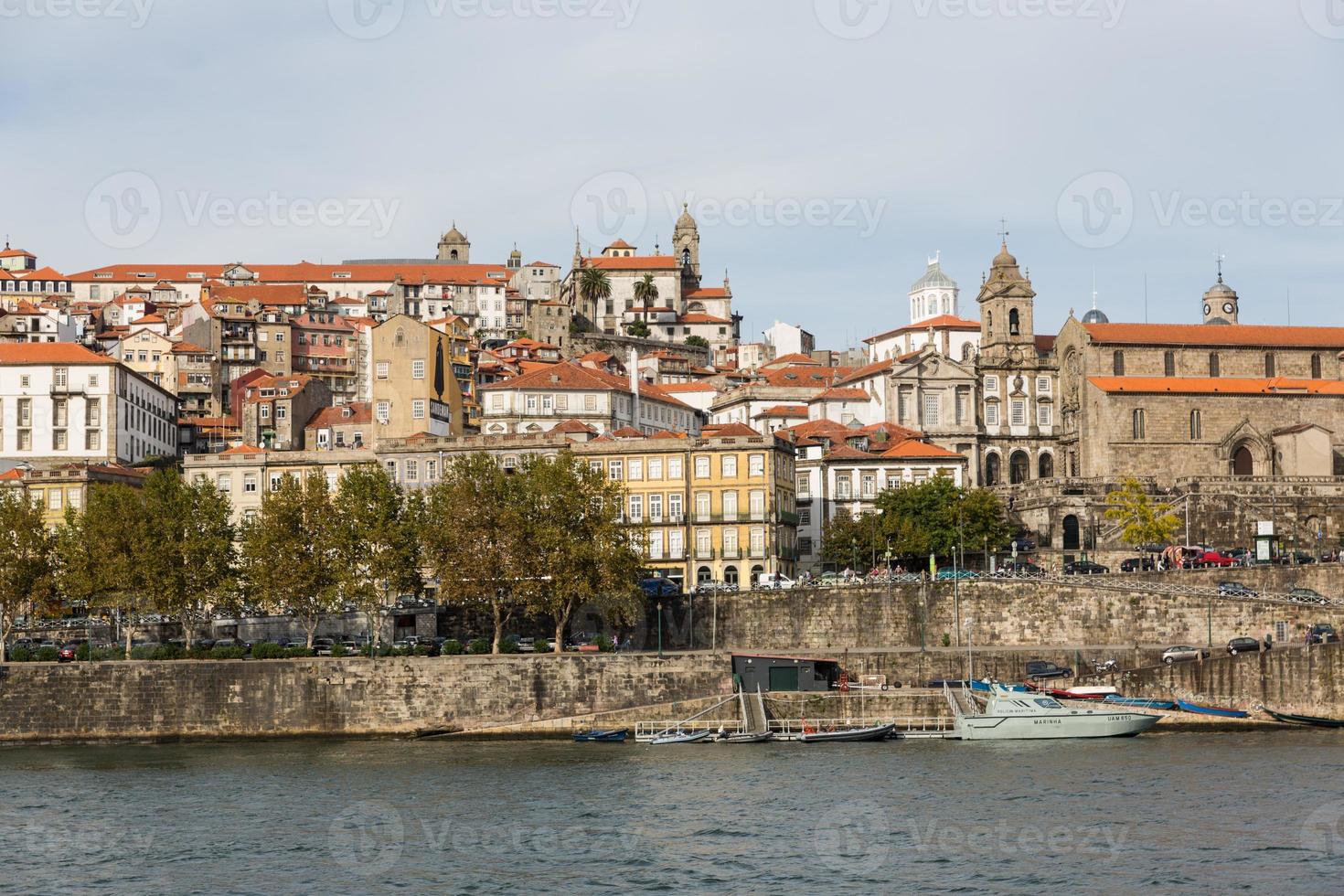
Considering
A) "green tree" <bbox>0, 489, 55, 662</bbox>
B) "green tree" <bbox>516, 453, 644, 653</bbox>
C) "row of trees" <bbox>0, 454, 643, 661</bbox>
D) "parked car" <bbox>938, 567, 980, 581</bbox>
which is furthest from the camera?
"parked car" <bbox>938, 567, 980, 581</bbox>

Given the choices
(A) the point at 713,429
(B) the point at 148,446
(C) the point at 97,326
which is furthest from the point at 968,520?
(C) the point at 97,326

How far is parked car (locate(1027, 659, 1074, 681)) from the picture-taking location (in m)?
76.7

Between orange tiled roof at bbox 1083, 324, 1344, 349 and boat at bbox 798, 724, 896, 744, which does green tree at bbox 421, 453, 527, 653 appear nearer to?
boat at bbox 798, 724, 896, 744

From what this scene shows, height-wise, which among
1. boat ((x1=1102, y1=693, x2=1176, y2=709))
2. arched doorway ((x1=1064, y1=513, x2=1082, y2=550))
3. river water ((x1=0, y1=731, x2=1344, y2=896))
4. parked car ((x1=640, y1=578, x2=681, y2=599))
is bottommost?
river water ((x1=0, y1=731, x2=1344, y2=896))

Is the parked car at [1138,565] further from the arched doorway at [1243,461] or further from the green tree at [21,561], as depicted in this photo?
the green tree at [21,561]

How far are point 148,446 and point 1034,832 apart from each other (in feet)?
334

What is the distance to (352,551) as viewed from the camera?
8150 centimetres

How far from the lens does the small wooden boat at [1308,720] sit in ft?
239

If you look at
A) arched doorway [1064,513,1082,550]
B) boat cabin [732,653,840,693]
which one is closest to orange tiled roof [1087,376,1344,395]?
arched doorway [1064,513,1082,550]

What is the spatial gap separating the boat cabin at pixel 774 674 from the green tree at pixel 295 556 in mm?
17801

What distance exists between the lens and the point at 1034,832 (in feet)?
168

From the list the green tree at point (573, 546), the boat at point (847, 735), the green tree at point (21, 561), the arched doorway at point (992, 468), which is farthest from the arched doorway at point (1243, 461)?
the green tree at point (21, 561)

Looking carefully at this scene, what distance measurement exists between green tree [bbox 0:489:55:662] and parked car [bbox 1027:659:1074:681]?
137 feet

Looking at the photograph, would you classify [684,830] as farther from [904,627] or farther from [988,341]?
[988,341]
